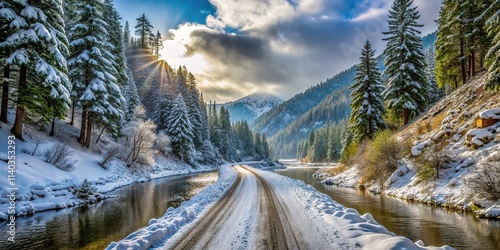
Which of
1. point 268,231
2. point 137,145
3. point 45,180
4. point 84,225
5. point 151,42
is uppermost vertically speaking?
point 151,42

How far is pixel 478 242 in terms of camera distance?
7973 millimetres

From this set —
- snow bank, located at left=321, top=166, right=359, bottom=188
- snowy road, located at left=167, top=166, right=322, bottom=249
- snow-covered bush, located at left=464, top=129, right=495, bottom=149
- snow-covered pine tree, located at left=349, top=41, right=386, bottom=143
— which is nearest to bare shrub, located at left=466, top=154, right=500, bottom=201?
snow-covered bush, located at left=464, top=129, right=495, bottom=149

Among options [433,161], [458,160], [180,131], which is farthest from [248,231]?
[180,131]

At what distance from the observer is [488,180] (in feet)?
38.8

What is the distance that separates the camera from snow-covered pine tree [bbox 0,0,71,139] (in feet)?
52.3

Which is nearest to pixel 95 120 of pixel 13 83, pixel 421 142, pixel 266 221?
pixel 13 83

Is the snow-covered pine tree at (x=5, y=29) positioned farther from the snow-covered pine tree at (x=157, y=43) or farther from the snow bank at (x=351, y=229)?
the snow-covered pine tree at (x=157, y=43)

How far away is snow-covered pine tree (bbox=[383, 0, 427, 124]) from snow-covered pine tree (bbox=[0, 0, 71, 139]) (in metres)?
30.3

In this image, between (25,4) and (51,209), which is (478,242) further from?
(25,4)

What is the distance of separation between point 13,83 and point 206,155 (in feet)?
152

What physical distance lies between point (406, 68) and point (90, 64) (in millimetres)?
31895

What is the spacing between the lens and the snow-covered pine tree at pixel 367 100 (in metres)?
30.6

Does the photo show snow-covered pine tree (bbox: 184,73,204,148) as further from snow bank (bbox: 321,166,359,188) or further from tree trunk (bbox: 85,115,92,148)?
snow bank (bbox: 321,166,359,188)

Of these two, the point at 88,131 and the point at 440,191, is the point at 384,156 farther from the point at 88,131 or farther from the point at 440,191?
the point at 88,131
